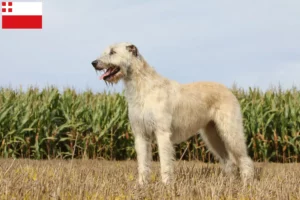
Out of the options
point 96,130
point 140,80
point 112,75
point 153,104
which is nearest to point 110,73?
point 112,75

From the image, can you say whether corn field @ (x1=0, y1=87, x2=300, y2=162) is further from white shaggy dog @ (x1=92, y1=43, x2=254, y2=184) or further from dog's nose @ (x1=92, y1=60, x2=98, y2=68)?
dog's nose @ (x1=92, y1=60, x2=98, y2=68)

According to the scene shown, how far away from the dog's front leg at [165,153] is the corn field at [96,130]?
5.70 metres

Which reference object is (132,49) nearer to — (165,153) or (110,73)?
(110,73)

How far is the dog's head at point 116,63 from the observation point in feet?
24.1

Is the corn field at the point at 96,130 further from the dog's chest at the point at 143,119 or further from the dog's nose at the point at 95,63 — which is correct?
the dog's nose at the point at 95,63

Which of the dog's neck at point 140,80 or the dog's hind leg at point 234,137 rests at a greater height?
the dog's neck at point 140,80

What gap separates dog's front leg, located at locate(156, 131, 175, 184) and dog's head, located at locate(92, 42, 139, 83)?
104 centimetres

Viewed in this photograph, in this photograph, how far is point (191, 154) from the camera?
1366cm

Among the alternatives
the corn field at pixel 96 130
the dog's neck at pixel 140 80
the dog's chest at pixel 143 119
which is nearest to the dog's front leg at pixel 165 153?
the dog's chest at pixel 143 119

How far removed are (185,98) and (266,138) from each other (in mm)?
6527

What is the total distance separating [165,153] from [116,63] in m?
1.51

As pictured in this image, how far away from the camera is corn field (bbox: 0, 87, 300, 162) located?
13438 millimetres

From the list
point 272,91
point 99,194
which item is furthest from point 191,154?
point 99,194

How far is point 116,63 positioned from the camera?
7.35 meters
